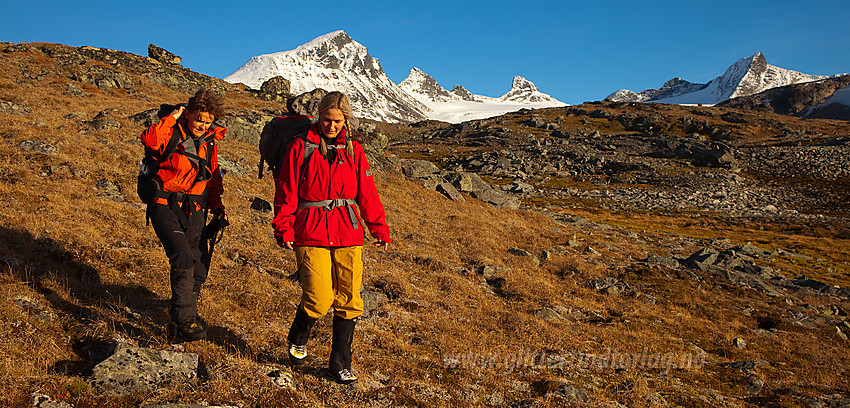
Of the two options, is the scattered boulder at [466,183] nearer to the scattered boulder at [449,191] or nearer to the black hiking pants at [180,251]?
the scattered boulder at [449,191]

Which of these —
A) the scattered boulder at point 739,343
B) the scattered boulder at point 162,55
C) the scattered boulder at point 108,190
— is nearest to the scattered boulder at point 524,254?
the scattered boulder at point 739,343

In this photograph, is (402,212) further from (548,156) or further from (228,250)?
(548,156)

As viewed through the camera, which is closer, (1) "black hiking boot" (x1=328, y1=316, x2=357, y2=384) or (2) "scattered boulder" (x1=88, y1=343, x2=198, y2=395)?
(2) "scattered boulder" (x1=88, y1=343, x2=198, y2=395)

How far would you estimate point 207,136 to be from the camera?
5.83 meters

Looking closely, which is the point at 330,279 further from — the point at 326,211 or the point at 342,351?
the point at 342,351

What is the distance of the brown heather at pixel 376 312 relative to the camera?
17.1 feet

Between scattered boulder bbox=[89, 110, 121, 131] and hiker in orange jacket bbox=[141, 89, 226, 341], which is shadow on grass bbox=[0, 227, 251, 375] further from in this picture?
scattered boulder bbox=[89, 110, 121, 131]

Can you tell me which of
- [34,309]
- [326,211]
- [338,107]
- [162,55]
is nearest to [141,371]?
[34,309]

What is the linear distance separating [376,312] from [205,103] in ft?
17.4

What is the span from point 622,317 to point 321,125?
10874 mm

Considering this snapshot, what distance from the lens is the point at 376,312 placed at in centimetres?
898

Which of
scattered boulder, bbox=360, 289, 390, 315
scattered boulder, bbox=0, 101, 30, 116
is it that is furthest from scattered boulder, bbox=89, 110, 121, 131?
scattered boulder, bbox=360, 289, 390, 315

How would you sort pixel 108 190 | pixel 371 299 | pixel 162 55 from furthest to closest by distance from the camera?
pixel 162 55
pixel 108 190
pixel 371 299

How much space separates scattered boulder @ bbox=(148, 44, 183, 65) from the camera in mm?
61938
